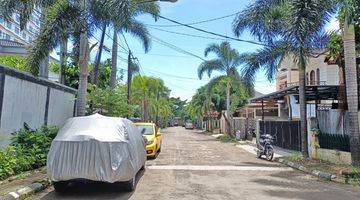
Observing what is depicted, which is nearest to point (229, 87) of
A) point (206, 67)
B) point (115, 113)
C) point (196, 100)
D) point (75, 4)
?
point (206, 67)

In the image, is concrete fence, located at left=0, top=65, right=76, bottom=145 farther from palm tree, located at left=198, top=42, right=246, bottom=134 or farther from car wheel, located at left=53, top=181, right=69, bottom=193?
palm tree, located at left=198, top=42, right=246, bottom=134

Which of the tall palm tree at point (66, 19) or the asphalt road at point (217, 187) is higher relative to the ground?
the tall palm tree at point (66, 19)

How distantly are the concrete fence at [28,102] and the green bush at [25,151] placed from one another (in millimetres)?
408

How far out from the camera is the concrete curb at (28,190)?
965 cm

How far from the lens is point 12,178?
478 inches

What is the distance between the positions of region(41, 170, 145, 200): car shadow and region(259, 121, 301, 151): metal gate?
46.2 feet

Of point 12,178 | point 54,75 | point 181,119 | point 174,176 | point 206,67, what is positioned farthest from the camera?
point 181,119

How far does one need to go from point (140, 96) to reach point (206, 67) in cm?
1501

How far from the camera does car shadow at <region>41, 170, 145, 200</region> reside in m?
10.5

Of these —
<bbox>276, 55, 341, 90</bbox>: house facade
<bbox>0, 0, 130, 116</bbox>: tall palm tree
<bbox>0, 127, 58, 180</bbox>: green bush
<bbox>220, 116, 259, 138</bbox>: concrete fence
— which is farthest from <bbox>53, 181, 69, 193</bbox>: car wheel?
<bbox>220, 116, 259, 138</bbox>: concrete fence

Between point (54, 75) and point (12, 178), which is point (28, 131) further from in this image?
point (54, 75)

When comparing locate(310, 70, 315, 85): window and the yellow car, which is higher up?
locate(310, 70, 315, 85): window

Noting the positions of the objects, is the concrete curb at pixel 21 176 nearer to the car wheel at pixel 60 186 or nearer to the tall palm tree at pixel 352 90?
the car wheel at pixel 60 186

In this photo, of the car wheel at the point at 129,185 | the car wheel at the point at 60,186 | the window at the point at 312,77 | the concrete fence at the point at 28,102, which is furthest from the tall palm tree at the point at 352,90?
the window at the point at 312,77
